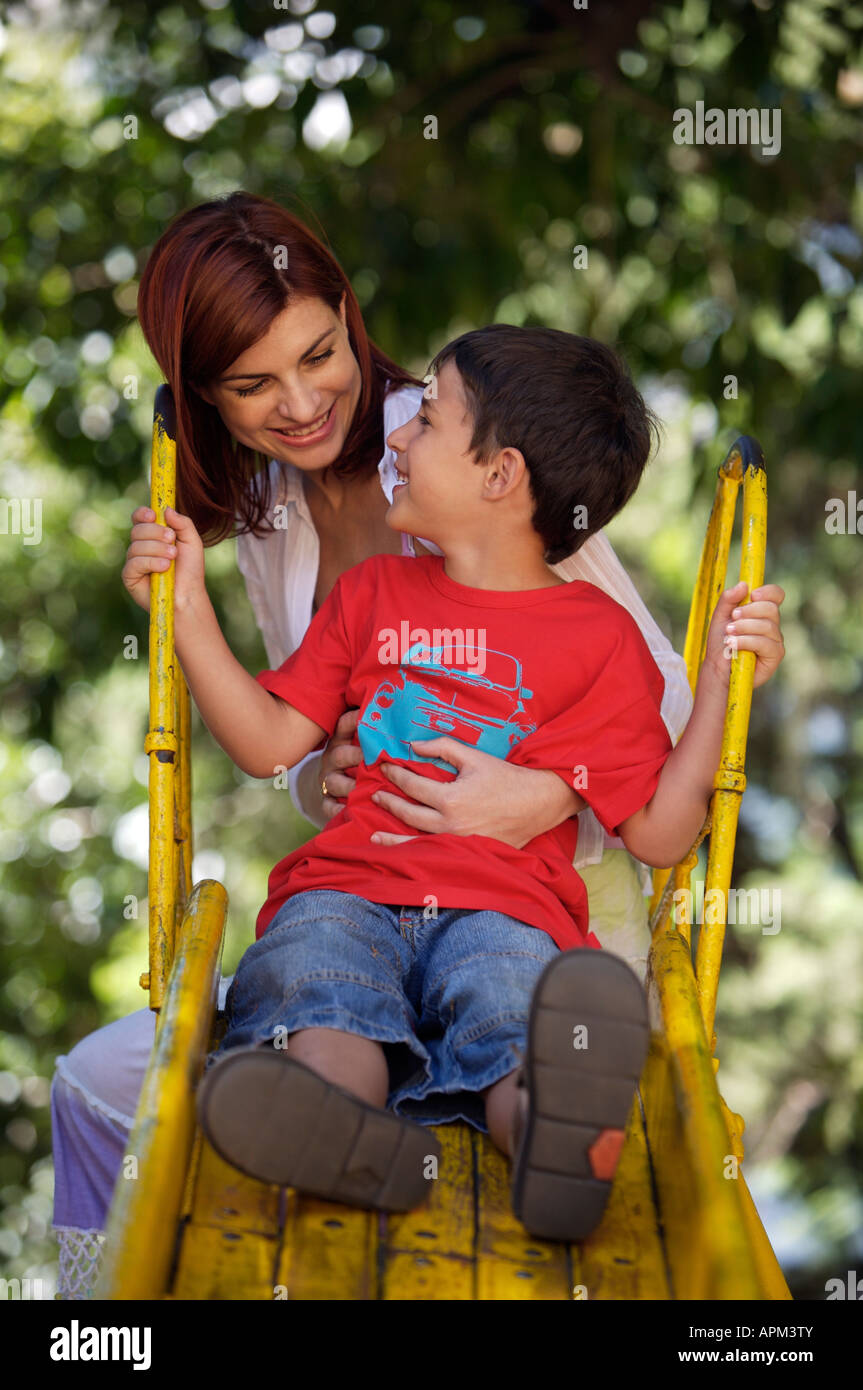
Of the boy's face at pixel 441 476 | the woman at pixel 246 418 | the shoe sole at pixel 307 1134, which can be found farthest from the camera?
the woman at pixel 246 418

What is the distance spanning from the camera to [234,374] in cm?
236

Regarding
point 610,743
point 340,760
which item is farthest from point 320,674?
point 610,743

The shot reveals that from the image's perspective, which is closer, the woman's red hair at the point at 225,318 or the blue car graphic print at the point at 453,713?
the blue car graphic print at the point at 453,713

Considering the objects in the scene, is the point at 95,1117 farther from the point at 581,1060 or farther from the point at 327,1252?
the point at 581,1060

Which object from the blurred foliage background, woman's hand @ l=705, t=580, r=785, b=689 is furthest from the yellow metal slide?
the blurred foliage background

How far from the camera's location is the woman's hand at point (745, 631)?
2.02 m

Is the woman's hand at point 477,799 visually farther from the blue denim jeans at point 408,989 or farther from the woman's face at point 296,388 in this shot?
the woman's face at point 296,388

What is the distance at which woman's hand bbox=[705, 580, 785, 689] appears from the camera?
202cm

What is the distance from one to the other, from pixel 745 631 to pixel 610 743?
240mm

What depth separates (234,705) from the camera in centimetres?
212

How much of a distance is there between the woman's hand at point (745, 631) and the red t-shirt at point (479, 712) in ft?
0.43

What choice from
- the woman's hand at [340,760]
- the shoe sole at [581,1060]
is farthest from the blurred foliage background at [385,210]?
the shoe sole at [581,1060]

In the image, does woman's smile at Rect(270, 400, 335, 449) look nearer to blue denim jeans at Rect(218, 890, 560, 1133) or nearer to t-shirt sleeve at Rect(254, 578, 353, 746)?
t-shirt sleeve at Rect(254, 578, 353, 746)

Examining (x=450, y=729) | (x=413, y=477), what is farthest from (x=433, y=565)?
(x=450, y=729)
